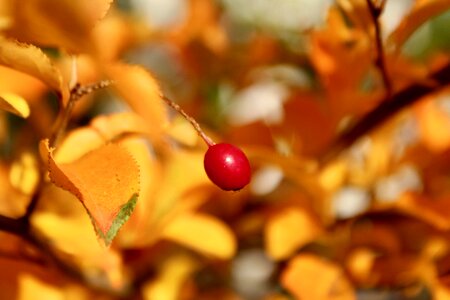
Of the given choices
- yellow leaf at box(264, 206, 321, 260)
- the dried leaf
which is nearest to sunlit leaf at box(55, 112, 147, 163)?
the dried leaf

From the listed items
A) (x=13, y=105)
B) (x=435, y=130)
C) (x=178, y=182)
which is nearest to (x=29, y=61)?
(x=13, y=105)

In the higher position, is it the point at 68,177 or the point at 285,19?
the point at 285,19

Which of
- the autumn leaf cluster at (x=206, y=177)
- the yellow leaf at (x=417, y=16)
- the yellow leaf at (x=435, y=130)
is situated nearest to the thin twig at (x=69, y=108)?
the autumn leaf cluster at (x=206, y=177)

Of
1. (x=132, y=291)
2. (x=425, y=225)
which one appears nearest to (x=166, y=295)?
(x=132, y=291)

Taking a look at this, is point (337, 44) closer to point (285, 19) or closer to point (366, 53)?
point (366, 53)

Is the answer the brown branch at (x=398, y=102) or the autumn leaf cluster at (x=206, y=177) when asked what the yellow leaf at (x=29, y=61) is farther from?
the brown branch at (x=398, y=102)

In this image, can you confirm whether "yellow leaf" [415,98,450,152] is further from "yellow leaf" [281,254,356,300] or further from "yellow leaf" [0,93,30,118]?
"yellow leaf" [0,93,30,118]

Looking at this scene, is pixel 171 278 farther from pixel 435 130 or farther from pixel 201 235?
pixel 435 130
